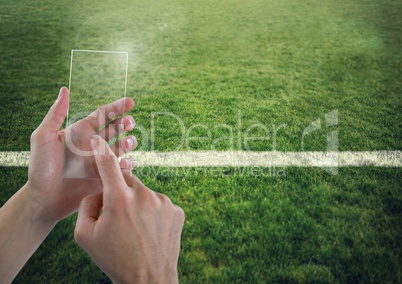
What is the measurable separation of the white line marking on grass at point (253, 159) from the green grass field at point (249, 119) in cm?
12

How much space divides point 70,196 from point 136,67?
220 inches

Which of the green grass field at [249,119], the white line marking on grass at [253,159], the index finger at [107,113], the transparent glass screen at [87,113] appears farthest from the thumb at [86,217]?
the white line marking on grass at [253,159]

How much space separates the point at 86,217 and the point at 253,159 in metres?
2.81

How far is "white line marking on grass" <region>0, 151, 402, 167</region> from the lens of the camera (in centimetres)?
346

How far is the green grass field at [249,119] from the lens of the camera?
2330mm

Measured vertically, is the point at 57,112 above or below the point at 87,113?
above

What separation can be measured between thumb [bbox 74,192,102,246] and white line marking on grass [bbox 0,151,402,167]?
2464 mm

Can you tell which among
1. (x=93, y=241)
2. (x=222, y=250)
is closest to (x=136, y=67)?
(x=222, y=250)

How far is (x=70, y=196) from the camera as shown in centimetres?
151

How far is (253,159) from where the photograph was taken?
359 cm

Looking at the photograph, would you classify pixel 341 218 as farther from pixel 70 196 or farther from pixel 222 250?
pixel 70 196

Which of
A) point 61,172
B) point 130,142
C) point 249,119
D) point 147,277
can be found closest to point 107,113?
point 130,142

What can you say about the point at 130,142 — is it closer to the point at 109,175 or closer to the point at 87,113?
the point at 87,113

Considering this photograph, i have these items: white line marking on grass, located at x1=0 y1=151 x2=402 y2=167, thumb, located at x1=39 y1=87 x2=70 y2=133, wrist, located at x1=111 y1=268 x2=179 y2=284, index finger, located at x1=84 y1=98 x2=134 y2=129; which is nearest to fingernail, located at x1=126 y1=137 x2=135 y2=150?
index finger, located at x1=84 y1=98 x2=134 y2=129
